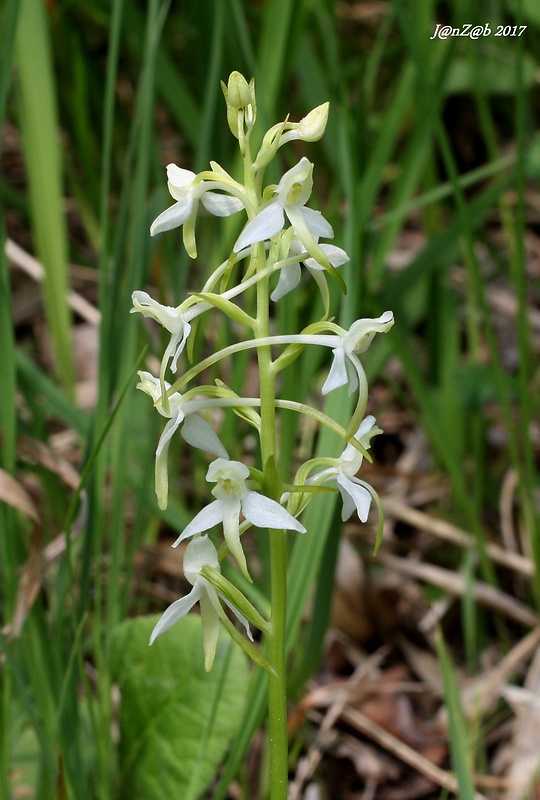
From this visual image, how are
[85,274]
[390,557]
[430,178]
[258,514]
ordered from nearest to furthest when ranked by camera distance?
[258,514] → [390,557] → [430,178] → [85,274]

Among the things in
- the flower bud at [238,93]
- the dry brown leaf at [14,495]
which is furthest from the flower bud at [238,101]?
the dry brown leaf at [14,495]

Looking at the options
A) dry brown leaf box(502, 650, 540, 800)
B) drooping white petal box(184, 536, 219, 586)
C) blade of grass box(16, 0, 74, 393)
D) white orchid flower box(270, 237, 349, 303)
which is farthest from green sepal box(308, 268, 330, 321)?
blade of grass box(16, 0, 74, 393)

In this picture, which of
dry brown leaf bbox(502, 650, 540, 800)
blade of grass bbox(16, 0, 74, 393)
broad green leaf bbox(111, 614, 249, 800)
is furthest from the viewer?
blade of grass bbox(16, 0, 74, 393)

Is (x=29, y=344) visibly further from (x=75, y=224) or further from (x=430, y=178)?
(x=430, y=178)

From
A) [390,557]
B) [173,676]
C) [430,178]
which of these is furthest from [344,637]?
[430,178]

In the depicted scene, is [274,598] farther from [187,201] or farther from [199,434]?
[187,201]

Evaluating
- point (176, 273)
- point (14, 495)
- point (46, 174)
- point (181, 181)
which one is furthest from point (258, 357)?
point (46, 174)

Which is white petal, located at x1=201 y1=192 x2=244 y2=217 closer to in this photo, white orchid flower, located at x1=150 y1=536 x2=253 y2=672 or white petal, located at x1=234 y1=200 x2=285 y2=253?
white petal, located at x1=234 y1=200 x2=285 y2=253
